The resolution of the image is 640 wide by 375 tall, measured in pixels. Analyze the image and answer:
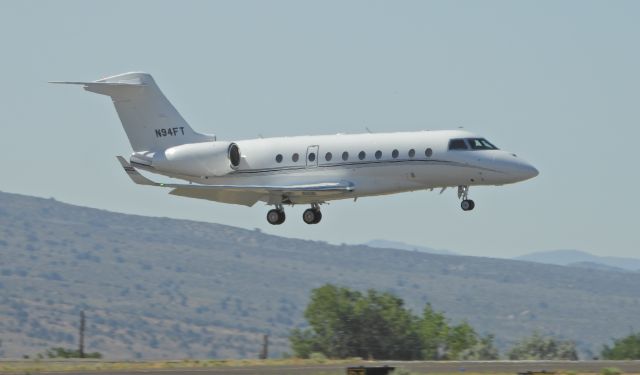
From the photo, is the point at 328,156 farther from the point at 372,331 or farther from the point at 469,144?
the point at 372,331

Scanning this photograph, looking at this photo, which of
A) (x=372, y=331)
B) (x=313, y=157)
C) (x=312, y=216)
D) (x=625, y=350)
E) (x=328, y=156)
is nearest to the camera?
(x=328, y=156)

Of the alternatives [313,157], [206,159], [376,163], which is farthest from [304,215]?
[376,163]

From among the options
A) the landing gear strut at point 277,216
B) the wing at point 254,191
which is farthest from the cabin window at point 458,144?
the landing gear strut at point 277,216

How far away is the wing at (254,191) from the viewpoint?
45688 millimetres

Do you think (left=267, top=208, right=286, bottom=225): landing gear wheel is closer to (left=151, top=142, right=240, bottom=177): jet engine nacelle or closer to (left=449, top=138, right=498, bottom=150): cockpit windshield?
(left=151, top=142, right=240, bottom=177): jet engine nacelle

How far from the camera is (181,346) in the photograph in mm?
196375

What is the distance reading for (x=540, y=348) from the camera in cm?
7300

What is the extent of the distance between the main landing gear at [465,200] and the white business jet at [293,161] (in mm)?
44

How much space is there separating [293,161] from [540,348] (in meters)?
30.7

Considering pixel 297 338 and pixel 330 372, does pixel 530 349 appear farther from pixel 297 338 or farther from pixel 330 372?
pixel 330 372

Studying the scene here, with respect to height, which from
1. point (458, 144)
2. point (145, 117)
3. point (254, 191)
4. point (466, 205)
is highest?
point (145, 117)

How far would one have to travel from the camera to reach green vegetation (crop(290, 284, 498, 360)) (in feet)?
228

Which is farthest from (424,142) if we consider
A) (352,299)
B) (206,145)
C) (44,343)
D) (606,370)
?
A: (44,343)

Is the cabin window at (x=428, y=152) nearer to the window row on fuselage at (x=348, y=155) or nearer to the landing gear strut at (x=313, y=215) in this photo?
the window row on fuselage at (x=348, y=155)
